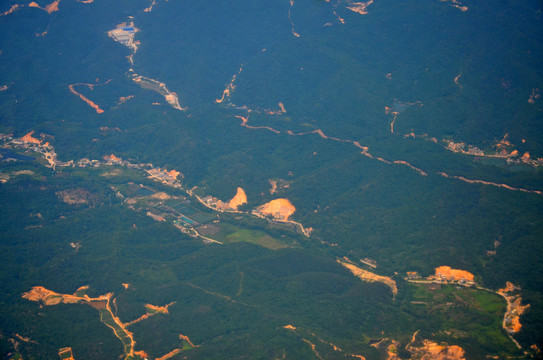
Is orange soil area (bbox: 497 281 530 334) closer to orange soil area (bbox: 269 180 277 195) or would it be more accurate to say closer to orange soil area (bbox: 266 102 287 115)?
orange soil area (bbox: 269 180 277 195)

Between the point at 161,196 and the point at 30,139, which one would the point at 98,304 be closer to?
the point at 161,196

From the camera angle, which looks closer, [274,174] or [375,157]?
[375,157]

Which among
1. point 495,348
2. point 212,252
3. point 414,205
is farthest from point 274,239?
point 495,348

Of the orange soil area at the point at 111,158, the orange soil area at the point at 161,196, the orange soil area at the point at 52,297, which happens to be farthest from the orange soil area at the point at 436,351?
the orange soil area at the point at 111,158

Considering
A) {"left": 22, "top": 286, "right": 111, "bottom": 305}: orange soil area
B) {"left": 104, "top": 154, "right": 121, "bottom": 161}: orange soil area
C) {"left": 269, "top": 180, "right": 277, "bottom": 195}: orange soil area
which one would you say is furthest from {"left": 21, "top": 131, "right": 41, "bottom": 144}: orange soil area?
{"left": 269, "top": 180, "right": 277, "bottom": 195}: orange soil area

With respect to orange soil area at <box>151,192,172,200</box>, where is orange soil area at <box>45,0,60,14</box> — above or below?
above

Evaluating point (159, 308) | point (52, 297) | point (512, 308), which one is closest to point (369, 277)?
point (512, 308)

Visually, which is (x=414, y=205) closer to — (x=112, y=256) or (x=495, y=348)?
(x=495, y=348)
